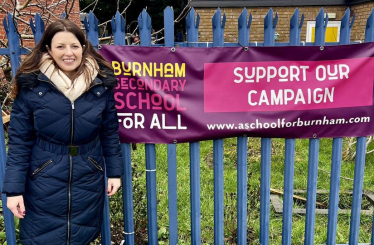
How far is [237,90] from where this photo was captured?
2.56 meters

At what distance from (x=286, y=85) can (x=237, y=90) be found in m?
0.35

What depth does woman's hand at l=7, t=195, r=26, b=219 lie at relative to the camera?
6.74ft

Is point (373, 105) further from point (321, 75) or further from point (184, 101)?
point (184, 101)

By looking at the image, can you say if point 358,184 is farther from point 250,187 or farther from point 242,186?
point 250,187

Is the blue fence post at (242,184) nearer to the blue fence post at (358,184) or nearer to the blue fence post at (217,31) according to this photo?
the blue fence post at (217,31)

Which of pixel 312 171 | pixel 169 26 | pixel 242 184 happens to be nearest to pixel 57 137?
pixel 169 26

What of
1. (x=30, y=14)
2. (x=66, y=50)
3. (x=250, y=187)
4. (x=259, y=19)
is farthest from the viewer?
(x=259, y=19)

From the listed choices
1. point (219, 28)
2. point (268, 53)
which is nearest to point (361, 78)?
point (268, 53)

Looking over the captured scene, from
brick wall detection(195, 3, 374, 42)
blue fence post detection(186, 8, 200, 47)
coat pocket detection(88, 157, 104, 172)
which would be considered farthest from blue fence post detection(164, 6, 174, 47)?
brick wall detection(195, 3, 374, 42)

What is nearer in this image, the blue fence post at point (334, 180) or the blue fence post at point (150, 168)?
the blue fence post at point (150, 168)

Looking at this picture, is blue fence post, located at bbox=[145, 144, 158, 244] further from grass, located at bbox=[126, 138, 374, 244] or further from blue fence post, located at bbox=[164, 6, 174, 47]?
blue fence post, located at bbox=[164, 6, 174, 47]

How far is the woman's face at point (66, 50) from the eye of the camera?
6.59 ft

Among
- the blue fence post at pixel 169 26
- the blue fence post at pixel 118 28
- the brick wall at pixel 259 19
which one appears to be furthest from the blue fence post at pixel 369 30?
the brick wall at pixel 259 19

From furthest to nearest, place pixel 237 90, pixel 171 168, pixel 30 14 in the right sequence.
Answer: pixel 30 14 → pixel 171 168 → pixel 237 90
